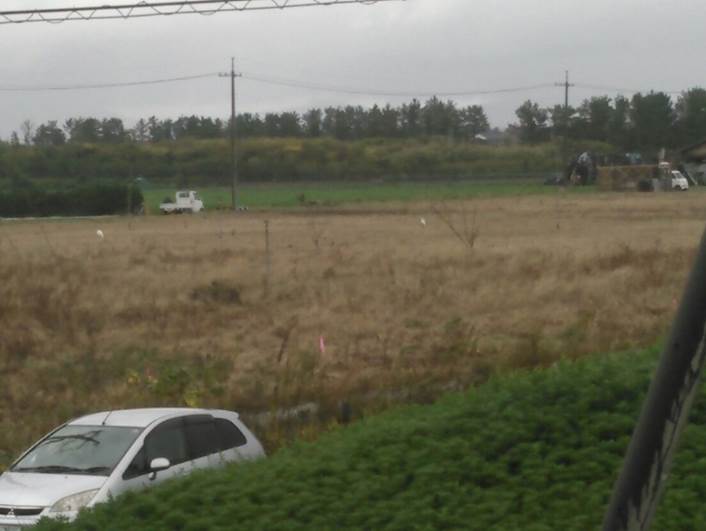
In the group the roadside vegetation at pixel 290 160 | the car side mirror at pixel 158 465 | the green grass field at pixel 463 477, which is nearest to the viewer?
the green grass field at pixel 463 477

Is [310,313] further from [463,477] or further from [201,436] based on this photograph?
[463,477]

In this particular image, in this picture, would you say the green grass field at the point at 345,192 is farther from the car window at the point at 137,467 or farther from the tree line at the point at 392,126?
the car window at the point at 137,467

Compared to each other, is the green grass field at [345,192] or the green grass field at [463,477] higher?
the green grass field at [463,477]

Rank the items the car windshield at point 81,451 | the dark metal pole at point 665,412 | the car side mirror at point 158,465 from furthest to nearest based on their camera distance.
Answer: the car windshield at point 81,451
the car side mirror at point 158,465
the dark metal pole at point 665,412

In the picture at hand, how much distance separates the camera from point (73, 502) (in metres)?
11.9

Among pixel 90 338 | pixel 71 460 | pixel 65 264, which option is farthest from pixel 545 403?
pixel 65 264

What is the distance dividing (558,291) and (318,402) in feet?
37.3

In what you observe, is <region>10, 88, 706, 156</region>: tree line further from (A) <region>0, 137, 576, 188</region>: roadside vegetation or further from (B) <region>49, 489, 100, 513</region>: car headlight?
(B) <region>49, 489, 100, 513</region>: car headlight

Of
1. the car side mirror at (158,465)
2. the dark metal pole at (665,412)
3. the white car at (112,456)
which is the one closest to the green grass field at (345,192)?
the white car at (112,456)

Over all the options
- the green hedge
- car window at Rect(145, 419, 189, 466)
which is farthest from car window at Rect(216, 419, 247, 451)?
the green hedge

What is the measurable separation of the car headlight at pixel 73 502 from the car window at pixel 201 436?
4.51 ft

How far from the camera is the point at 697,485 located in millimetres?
8078

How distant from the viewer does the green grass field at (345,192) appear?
8525cm

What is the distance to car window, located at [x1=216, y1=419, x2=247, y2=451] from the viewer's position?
1343 cm
